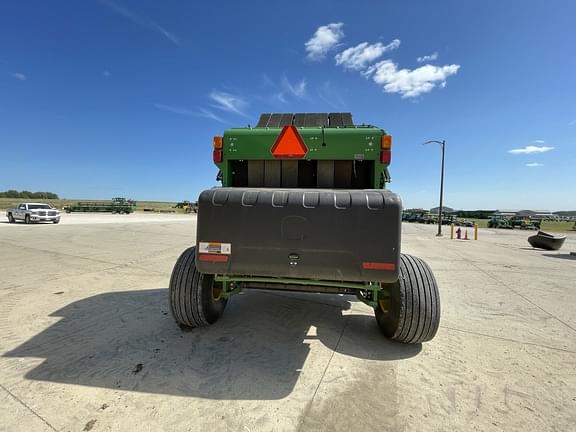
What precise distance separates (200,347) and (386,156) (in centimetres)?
269

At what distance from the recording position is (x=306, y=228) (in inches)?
78.1

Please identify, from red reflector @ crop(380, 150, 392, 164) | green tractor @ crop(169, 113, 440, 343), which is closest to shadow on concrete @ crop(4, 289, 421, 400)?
green tractor @ crop(169, 113, 440, 343)

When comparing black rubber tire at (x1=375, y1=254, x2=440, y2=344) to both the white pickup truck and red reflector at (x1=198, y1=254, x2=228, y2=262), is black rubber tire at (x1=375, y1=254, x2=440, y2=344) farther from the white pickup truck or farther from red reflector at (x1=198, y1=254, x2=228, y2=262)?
the white pickup truck

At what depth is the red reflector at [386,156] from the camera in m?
2.70

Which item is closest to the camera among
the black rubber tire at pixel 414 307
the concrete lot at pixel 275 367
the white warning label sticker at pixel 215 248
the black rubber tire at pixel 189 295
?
the concrete lot at pixel 275 367

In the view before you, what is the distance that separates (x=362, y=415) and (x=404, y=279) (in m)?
1.30

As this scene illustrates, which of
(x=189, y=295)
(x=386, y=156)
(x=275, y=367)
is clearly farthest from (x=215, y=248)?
(x=386, y=156)

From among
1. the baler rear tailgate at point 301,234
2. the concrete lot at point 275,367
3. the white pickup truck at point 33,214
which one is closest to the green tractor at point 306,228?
the baler rear tailgate at point 301,234

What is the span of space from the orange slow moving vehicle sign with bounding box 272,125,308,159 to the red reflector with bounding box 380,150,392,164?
2.54 feet

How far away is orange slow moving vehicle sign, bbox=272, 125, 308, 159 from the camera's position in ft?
9.25

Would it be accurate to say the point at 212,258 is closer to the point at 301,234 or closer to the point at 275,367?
the point at 301,234

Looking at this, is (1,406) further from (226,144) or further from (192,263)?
(226,144)

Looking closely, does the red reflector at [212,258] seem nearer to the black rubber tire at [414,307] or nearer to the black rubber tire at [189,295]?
the black rubber tire at [189,295]

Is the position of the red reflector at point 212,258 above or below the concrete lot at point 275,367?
above
